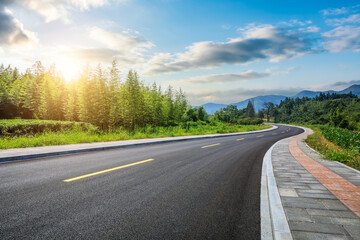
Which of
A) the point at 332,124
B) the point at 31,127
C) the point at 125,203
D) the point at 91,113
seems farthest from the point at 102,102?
the point at 332,124

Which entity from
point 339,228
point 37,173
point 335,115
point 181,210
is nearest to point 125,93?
point 37,173

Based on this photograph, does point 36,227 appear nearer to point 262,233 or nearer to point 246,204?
point 262,233

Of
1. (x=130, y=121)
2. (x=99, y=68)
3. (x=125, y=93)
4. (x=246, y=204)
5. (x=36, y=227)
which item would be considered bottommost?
(x=246, y=204)

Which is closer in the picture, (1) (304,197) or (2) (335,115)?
(1) (304,197)

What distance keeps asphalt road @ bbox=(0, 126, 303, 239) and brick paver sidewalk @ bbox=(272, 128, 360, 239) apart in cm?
57

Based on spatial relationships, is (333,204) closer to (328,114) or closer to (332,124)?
(332,124)

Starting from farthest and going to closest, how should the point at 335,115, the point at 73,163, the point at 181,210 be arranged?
the point at 335,115, the point at 73,163, the point at 181,210

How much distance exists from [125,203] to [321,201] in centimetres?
354

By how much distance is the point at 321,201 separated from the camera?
3293mm

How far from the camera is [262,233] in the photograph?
2410mm

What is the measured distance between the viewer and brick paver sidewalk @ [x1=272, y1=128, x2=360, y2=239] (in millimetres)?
2375

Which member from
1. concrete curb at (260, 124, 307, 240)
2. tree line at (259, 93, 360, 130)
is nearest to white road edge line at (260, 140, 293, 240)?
concrete curb at (260, 124, 307, 240)

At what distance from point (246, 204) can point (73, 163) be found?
17.4 feet

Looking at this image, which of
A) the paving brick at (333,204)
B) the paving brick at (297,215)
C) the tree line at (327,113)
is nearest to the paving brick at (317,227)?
the paving brick at (297,215)
